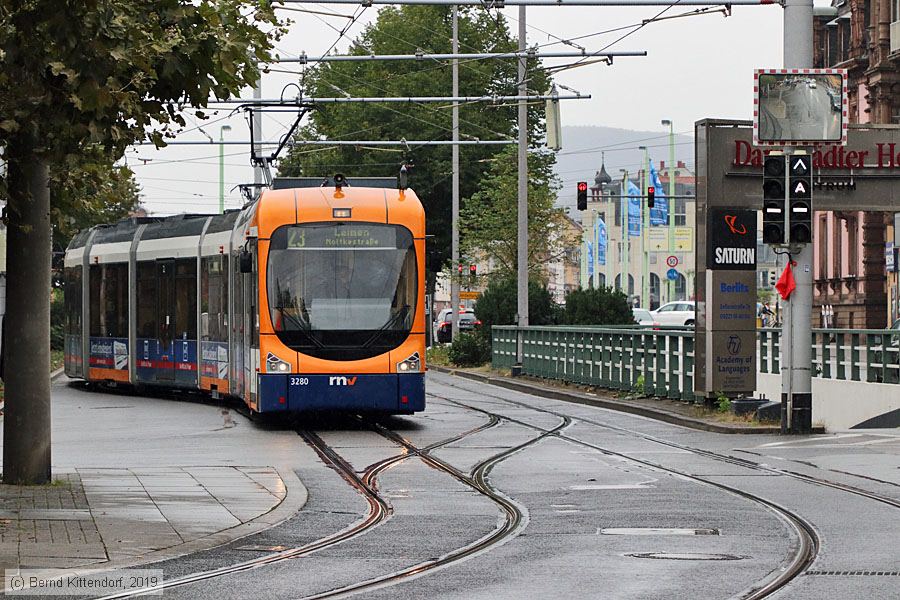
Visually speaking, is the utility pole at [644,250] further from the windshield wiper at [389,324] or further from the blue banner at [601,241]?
the windshield wiper at [389,324]

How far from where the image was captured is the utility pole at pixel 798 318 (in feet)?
74.1

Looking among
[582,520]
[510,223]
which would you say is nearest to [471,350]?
[510,223]

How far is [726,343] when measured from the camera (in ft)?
84.1

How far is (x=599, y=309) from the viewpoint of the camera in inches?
1734

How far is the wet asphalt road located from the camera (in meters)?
9.52

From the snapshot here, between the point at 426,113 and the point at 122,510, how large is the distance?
60524mm

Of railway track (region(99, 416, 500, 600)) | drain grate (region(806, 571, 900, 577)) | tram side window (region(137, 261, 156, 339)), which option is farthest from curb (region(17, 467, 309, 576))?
tram side window (region(137, 261, 156, 339))

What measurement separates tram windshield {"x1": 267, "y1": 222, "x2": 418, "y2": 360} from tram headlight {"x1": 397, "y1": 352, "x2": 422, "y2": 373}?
26 cm

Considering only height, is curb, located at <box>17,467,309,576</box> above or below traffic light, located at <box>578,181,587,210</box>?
below

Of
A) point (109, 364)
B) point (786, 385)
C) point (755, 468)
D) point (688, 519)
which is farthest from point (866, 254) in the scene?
point (688, 519)

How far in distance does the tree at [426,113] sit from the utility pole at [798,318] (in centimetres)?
4571

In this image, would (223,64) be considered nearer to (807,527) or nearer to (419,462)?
(807,527)

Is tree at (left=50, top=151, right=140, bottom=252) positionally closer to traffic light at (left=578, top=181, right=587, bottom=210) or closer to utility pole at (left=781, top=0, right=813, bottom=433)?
utility pole at (left=781, top=0, right=813, bottom=433)

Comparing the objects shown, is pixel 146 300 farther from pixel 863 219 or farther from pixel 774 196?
pixel 863 219
